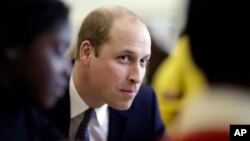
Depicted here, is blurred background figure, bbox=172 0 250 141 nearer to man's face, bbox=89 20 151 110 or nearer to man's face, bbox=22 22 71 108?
man's face, bbox=89 20 151 110

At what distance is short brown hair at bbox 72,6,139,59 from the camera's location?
3.05ft

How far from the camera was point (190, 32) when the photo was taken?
82cm

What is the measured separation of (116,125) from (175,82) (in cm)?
17

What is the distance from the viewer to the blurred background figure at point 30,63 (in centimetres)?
89

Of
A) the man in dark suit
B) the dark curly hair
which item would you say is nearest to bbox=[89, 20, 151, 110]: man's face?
the man in dark suit

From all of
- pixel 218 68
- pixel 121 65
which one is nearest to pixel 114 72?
pixel 121 65

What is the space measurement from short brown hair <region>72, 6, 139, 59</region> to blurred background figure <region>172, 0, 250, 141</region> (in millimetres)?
177

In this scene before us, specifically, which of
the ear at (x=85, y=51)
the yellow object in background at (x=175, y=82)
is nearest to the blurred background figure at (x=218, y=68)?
the yellow object in background at (x=175, y=82)

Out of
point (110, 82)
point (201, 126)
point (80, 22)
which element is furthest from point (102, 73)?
point (201, 126)

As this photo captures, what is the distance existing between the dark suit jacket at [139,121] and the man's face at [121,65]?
0.03m

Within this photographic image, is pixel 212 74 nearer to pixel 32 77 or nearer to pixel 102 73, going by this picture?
pixel 102 73

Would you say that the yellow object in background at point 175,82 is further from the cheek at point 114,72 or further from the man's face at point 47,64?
the man's face at point 47,64

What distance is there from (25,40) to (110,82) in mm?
223

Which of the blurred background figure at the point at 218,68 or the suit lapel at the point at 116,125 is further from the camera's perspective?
the suit lapel at the point at 116,125
